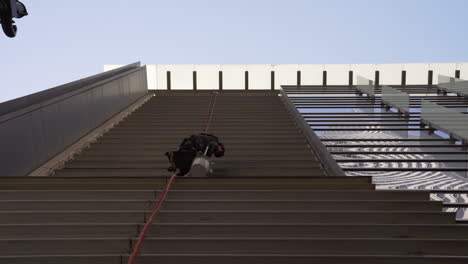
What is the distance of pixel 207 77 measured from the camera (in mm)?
16672

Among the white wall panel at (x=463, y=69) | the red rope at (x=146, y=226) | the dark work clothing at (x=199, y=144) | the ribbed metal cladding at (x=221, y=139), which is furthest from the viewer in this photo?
the white wall panel at (x=463, y=69)

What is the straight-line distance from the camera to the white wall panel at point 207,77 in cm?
1667

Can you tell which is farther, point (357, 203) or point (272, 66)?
point (272, 66)

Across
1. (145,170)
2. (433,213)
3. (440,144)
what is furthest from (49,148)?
(440,144)

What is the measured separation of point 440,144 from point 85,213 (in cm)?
690

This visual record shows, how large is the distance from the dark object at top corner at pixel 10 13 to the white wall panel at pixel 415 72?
1366cm

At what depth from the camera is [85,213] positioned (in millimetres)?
3900

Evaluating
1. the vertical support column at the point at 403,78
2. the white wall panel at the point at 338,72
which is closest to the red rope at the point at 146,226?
the white wall panel at the point at 338,72

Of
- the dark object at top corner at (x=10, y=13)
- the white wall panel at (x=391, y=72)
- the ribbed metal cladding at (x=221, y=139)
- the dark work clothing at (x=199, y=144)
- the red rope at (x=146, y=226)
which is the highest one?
the dark object at top corner at (x=10, y=13)

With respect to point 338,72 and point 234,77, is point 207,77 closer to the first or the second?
point 234,77

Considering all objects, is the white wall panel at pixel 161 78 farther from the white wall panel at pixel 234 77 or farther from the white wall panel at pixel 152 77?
the white wall panel at pixel 234 77

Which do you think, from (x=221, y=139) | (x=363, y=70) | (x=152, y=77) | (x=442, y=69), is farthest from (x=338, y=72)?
(x=221, y=139)

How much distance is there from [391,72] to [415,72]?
77 cm

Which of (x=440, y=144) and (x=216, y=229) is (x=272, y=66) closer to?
(x=440, y=144)
